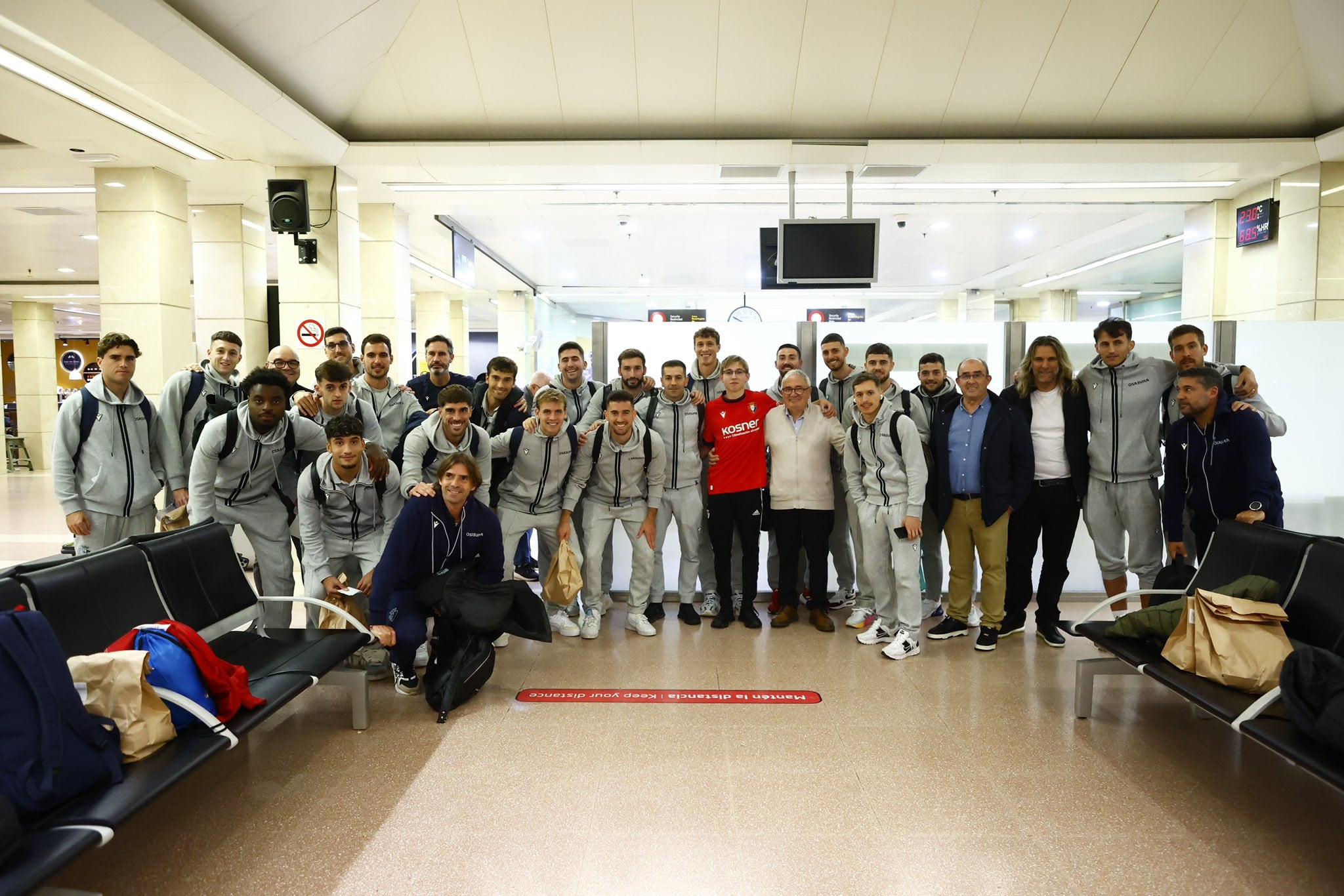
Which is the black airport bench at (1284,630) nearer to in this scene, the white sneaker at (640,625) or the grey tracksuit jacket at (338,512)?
the white sneaker at (640,625)

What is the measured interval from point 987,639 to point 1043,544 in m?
0.68

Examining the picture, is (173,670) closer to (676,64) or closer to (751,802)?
(751,802)

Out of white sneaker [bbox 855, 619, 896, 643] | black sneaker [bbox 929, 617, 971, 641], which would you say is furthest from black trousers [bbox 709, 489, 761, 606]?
black sneaker [bbox 929, 617, 971, 641]

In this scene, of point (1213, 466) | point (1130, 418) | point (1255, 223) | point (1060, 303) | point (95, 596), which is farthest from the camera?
point (1060, 303)

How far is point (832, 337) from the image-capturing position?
527 cm

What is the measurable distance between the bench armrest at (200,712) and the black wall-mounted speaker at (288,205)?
18.0ft

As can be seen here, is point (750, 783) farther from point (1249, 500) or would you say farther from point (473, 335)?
point (473, 335)

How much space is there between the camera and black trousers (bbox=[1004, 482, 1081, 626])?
4.36 meters

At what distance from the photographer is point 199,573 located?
3.24m

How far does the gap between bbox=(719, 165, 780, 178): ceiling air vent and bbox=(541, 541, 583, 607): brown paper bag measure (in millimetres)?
4288

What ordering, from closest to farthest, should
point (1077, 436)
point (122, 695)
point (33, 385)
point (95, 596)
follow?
point (122, 695) < point (95, 596) < point (1077, 436) < point (33, 385)

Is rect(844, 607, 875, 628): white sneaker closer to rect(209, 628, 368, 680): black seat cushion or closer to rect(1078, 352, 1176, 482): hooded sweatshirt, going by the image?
rect(1078, 352, 1176, 482): hooded sweatshirt

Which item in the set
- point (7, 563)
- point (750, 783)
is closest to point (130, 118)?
point (7, 563)

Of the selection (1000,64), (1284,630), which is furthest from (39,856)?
(1000,64)
